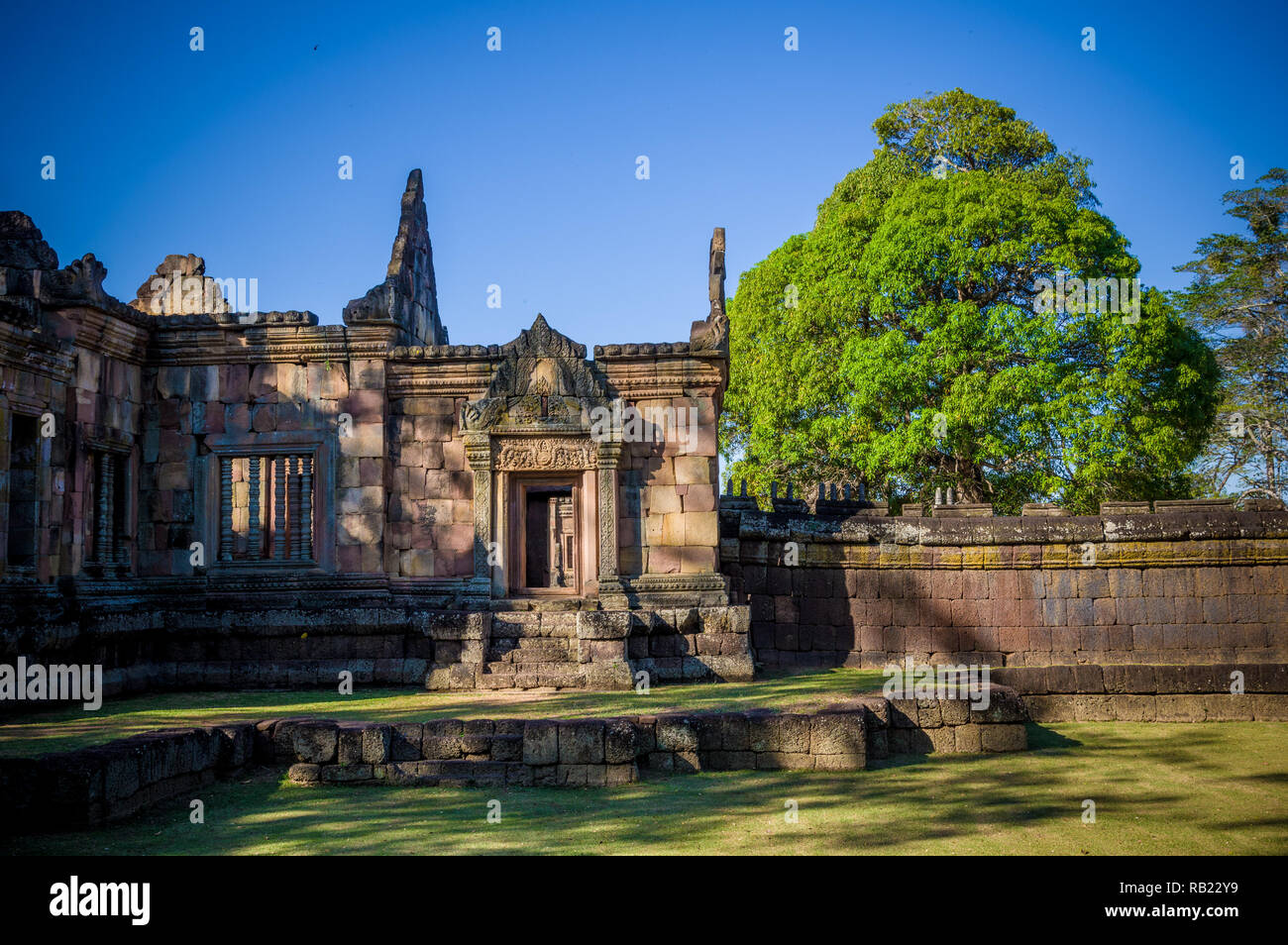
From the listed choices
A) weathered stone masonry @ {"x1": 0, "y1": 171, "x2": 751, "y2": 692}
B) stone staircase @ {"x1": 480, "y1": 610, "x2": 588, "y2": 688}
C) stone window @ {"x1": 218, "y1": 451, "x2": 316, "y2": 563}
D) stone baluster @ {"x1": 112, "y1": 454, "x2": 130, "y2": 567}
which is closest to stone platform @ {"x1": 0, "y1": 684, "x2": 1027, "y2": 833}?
stone staircase @ {"x1": 480, "y1": 610, "x2": 588, "y2": 688}

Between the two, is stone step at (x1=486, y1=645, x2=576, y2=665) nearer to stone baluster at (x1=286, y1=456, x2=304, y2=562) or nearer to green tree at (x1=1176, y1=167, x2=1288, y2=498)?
stone baluster at (x1=286, y1=456, x2=304, y2=562)

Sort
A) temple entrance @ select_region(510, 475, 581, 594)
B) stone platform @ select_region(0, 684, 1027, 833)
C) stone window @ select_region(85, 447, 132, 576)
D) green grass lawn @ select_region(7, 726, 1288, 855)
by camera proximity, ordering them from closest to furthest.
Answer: green grass lawn @ select_region(7, 726, 1288, 855), stone platform @ select_region(0, 684, 1027, 833), stone window @ select_region(85, 447, 132, 576), temple entrance @ select_region(510, 475, 581, 594)

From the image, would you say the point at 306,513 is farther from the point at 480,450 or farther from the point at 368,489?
the point at 480,450

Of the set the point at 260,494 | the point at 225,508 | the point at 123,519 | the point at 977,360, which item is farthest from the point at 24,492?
the point at 977,360

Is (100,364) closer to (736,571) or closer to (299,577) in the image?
(299,577)

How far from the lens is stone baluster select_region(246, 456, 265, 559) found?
13625mm

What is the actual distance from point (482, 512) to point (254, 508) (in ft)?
9.71

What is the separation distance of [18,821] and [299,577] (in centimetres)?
688

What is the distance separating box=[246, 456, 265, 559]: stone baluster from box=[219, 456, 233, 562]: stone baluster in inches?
9.2

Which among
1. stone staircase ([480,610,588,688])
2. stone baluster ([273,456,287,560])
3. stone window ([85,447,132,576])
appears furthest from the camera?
stone baluster ([273,456,287,560])

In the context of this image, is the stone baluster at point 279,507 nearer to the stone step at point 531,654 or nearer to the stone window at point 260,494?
the stone window at point 260,494

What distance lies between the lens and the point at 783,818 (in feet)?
22.1

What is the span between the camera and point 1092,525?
14.1 metres

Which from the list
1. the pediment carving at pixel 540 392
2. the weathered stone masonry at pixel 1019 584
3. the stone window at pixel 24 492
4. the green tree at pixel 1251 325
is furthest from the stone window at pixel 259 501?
the green tree at pixel 1251 325
